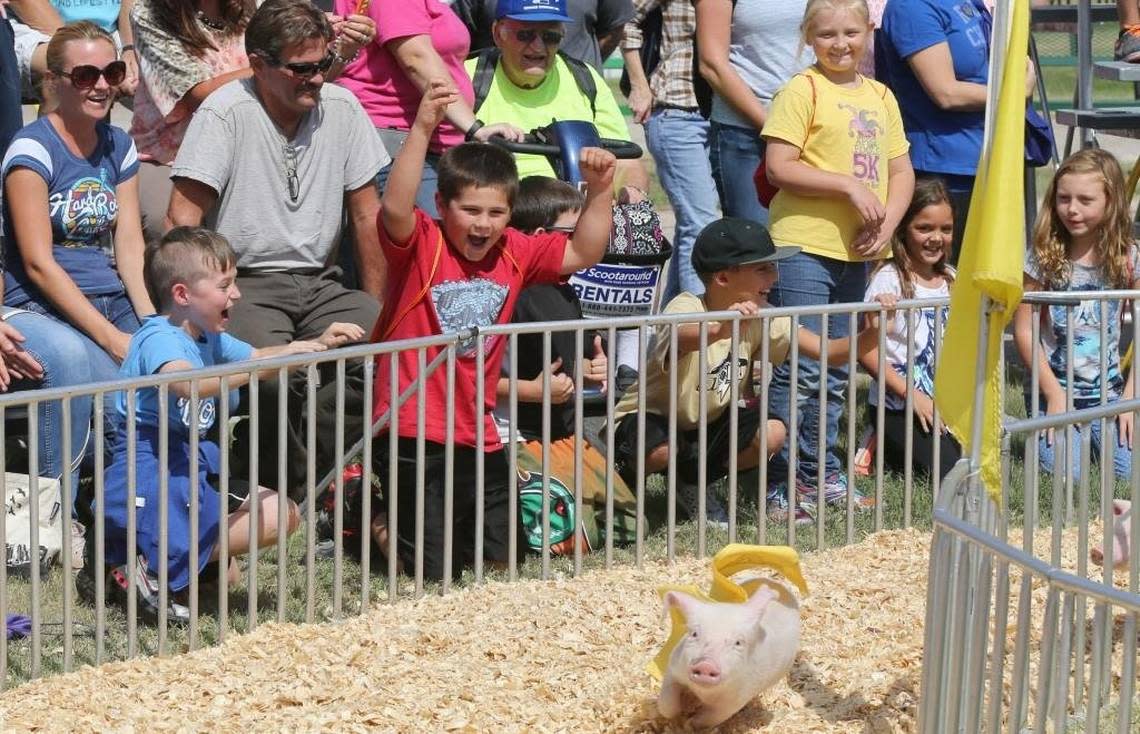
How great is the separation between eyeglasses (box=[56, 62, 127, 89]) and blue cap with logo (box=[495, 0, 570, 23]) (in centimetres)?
154

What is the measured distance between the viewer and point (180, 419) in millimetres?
5648

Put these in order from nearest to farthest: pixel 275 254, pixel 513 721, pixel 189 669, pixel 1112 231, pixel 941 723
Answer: pixel 941 723 → pixel 513 721 → pixel 189 669 → pixel 275 254 → pixel 1112 231

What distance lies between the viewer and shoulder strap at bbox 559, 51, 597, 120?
7.85 meters

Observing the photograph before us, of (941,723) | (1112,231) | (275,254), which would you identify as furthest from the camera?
(1112,231)

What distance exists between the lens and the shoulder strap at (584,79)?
7848mm

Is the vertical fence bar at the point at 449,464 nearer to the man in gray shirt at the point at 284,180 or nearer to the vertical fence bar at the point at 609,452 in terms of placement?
the vertical fence bar at the point at 609,452

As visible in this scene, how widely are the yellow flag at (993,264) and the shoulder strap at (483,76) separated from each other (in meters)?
3.37

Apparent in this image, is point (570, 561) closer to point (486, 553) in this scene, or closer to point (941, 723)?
point (486, 553)

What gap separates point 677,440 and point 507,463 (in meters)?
0.67

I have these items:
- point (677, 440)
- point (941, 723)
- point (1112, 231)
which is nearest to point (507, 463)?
point (677, 440)

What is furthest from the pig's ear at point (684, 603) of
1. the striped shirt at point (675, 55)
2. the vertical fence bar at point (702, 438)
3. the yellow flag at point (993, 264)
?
the striped shirt at point (675, 55)

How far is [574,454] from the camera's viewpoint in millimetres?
6449

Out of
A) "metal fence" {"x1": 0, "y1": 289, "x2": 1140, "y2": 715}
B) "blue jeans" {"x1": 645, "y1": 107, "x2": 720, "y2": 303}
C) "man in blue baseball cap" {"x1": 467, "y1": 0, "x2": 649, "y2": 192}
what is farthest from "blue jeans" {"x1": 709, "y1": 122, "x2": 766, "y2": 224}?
"metal fence" {"x1": 0, "y1": 289, "x2": 1140, "y2": 715}

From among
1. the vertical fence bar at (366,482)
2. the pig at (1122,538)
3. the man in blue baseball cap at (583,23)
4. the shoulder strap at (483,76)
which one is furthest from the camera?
the man in blue baseball cap at (583,23)
